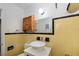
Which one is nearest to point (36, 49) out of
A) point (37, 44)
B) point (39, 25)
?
point (37, 44)

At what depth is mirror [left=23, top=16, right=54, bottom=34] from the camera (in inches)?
51.7

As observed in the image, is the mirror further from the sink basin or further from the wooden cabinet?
the sink basin

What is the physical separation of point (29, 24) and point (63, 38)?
1.39 feet

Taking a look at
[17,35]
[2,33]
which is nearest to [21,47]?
[17,35]

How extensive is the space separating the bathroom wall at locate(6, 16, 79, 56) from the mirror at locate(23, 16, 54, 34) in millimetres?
46

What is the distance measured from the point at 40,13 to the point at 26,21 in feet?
0.61

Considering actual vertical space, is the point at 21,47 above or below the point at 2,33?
below

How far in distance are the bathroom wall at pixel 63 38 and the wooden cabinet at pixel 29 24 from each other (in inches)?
2.7

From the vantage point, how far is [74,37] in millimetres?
1256

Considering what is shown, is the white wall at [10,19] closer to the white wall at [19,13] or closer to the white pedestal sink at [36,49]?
the white wall at [19,13]

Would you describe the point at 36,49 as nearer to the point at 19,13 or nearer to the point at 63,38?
the point at 63,38

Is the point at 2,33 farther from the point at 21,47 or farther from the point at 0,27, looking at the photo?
the point at 21,47

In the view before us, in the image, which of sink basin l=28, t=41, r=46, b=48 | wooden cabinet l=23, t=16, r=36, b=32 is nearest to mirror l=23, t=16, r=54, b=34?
wooden cabinet l=23, t=16, r=36, b=32

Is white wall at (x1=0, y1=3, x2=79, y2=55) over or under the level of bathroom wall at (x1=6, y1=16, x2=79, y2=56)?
over
